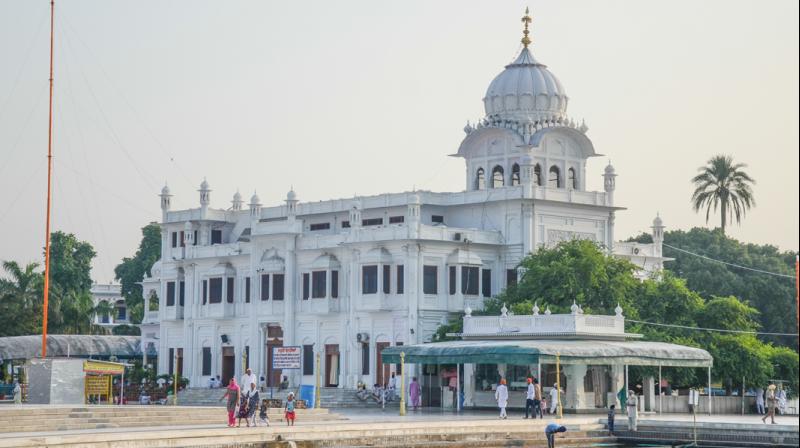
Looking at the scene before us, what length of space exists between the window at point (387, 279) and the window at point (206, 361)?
38.8ft

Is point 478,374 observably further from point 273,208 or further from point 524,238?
point 273,208

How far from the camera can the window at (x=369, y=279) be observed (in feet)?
207

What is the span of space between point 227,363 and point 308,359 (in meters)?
5.78

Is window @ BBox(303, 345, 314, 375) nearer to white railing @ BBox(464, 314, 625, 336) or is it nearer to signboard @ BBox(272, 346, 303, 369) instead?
white railing @ BBox(464, 314, 625, 336)

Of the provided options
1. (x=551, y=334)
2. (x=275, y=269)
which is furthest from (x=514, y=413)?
(x=275, y=269)

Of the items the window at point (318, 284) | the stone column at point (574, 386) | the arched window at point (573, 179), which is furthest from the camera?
the arched window at point (573, 179)

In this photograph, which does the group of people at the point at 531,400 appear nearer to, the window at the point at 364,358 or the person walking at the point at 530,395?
the person walking at the point at 530,395

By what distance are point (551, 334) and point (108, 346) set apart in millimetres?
34501

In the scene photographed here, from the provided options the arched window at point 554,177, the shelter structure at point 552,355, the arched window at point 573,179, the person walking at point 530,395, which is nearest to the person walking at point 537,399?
the person walking at point 530,395

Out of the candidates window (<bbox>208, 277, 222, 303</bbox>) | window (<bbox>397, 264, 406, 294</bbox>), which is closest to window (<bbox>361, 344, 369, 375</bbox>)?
window (<bbox>397, 264, 406, 294</bbox>)

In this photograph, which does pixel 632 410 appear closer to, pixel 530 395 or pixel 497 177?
pixel 530 395

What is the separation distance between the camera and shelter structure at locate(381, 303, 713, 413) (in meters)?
49.9

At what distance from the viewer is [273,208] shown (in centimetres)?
7250

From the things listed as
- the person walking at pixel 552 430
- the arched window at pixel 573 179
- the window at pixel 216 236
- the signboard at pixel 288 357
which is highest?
the arched window at pixel 573 179
